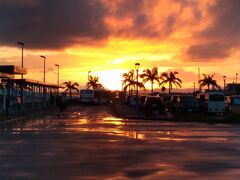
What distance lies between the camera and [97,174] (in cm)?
1272

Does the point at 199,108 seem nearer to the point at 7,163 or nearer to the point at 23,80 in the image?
the point at 23,80

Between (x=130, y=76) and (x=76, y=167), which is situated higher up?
(x=130, y=76)

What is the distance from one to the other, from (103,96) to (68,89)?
50.1m

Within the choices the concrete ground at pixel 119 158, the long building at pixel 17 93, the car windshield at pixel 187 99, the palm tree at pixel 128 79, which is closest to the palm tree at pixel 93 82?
the palm tree at pixel 128 79

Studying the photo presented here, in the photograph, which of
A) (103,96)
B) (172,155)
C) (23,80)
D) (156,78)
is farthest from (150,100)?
(156,78)

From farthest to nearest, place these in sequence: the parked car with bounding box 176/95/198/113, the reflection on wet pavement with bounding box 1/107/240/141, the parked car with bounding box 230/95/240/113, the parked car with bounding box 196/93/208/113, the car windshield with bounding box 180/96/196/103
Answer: the parked car with bounding box 230/95/240/113 < the car windshield with bounding box 180/96/196/103 < the parked car with bounding box 176/95/198/113 < the parked car with bounding box 196/93/208/113 < the reflection on wet pavement with bounding box 1/107/240/141

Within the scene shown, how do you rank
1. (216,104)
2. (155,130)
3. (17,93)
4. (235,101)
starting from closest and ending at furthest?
(155,130) → (216,104) → (235,101) → (17,93)

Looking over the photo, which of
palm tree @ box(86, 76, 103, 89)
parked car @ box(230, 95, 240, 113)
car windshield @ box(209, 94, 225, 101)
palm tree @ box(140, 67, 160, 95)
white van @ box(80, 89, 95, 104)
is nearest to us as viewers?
car windshield @ box(209, 94, 225, 101)

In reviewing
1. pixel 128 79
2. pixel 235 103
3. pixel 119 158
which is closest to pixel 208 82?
pixel 128 79

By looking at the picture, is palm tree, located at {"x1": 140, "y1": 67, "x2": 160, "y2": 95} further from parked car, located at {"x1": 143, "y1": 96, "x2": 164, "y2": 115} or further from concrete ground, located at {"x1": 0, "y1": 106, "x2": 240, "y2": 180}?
concrete ground, located at {"x1": 0, "y1": 106, "x2": 240, "y2": 180}

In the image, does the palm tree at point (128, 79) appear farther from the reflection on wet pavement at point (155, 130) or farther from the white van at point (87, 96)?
the reflection on wet pavement at point (155, 130)

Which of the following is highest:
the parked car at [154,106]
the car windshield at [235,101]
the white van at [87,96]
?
the white van at [87,96]

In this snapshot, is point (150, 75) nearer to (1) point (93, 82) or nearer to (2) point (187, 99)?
(1) point (93, 82)

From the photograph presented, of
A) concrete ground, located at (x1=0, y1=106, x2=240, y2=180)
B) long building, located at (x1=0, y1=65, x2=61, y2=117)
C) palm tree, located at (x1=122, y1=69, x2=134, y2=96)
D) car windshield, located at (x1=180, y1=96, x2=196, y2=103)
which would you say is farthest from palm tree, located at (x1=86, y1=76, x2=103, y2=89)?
concrete ground, located at (x1=0, y1=106, x2=240, y2=180)
